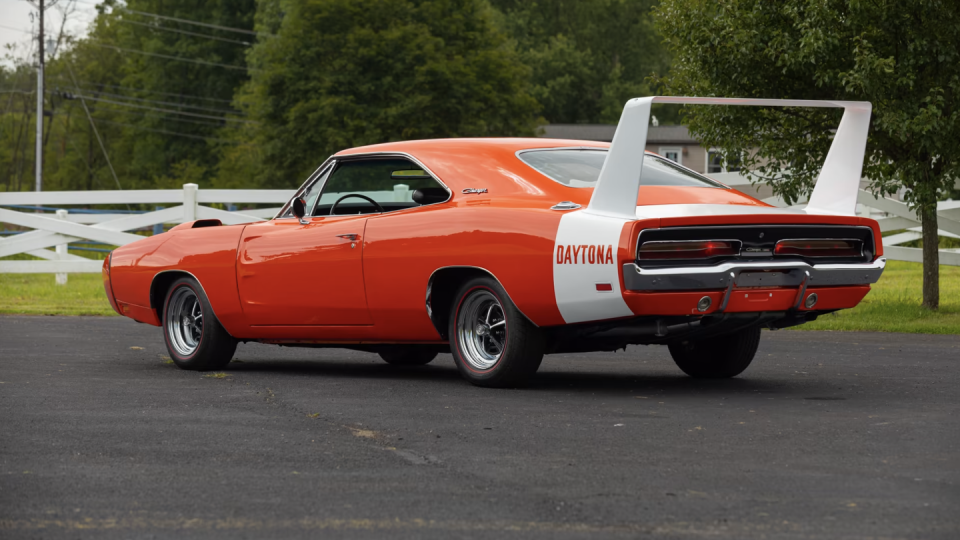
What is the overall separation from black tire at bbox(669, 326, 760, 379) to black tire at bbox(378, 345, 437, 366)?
1951 millimetres

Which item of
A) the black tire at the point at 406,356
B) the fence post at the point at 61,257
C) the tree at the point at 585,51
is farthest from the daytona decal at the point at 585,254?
the tree at the point at 585,51

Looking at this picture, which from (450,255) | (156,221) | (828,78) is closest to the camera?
(450,255)

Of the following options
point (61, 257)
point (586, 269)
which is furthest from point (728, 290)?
point (61, 257)

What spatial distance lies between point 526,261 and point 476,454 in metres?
1.99

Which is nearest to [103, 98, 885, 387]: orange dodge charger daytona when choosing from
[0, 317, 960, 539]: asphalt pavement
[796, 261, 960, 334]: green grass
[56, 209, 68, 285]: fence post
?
[0, 317, 960, 539]: asphalt pavement

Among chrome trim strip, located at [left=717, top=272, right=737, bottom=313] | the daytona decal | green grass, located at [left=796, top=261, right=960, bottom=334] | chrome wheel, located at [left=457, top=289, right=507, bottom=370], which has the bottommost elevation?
green grass, located at [left=796, top=261, right=960, bottom=334]

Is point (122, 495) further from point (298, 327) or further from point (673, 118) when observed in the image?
point (673, 118)

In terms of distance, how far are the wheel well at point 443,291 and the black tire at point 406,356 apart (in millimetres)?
1653

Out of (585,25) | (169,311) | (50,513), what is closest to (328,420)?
(50,513)

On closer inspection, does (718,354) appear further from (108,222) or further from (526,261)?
(108,222)

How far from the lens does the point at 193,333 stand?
959 centimetres

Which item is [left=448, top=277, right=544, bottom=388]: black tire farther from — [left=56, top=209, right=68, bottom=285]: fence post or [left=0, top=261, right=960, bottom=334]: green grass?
[left=56, top=209, right=68, bottom=285]: fence post

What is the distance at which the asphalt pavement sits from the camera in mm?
4246

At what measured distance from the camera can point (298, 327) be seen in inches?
344
